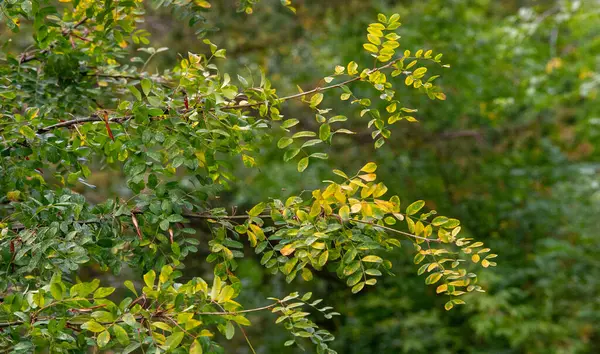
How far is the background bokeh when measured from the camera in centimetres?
539

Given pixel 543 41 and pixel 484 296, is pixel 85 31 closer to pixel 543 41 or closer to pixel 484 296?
pixel 484 296

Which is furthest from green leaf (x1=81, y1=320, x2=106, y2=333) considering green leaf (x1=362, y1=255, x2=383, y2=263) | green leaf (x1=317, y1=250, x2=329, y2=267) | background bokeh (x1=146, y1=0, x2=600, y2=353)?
background bokeh (x1=146, y1=0, x2=600, y2=353)

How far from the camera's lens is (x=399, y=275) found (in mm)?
5582

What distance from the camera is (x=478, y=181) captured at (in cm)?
604

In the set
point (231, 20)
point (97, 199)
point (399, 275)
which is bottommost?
point (399, 275)

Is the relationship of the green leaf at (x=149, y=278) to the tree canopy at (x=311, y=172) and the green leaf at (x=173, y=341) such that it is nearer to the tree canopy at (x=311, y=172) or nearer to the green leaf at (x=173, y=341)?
the tree canopy at (x=311, y=172)

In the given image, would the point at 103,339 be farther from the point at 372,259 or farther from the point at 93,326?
the point at 372,259

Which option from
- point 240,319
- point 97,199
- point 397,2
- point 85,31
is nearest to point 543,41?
point 397,2

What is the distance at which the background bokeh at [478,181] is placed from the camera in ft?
17.7

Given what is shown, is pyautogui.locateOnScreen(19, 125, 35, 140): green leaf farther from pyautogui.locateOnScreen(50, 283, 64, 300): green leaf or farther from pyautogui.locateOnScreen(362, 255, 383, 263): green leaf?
pyautogui.locateOnScreen(362, 255, 383, 263): green leaf

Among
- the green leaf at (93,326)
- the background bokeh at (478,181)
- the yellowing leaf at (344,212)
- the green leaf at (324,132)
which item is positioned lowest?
the background bokeh at (478,181)

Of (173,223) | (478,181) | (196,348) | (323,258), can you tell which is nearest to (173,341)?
(196,348)

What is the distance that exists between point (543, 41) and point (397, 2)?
145cm

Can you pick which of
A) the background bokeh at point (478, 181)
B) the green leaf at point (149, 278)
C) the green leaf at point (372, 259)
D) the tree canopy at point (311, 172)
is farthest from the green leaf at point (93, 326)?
the background bokeh at point (478, 181)
